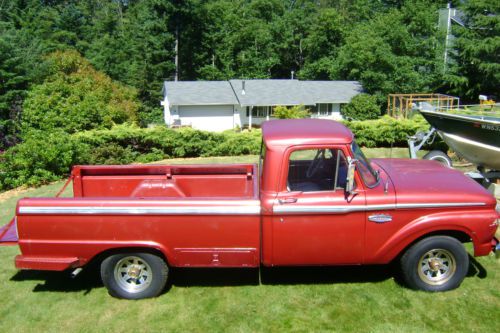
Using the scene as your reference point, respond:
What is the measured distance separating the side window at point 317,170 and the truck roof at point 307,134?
15 cm

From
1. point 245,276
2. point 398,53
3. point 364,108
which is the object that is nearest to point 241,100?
point 364,108

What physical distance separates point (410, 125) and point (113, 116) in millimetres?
11367

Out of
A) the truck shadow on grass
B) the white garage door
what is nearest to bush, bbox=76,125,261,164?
the truck shadow on grass

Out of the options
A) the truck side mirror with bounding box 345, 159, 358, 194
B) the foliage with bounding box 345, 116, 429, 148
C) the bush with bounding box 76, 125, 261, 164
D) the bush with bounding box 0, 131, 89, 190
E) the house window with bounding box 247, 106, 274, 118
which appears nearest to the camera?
the truck side mirror with bounding box 345, 159, 358, 194

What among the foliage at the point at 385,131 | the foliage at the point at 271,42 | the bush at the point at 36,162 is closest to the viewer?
the bush at the point at 36,162

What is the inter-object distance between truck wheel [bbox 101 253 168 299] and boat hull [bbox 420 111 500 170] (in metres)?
6.90

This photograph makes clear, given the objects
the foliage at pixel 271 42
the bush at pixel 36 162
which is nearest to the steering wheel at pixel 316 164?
the bush at pixel 36 162

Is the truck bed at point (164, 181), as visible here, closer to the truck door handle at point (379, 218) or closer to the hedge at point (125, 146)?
the truck door handle at point (379, 218)

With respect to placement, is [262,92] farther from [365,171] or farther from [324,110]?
[365,171]

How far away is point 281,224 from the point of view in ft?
17.7

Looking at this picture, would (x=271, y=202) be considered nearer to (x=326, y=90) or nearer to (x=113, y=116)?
(x=113, y=116)

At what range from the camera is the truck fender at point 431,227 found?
5.43 metres

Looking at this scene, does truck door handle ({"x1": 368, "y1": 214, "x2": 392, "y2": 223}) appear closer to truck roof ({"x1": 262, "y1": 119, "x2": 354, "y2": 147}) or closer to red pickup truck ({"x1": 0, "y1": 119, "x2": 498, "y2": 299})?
red pickup truck ({"x1": 0, "y1": 119, "x2": 498, "y2": 299})

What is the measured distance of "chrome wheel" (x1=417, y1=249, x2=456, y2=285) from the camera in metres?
5.68
